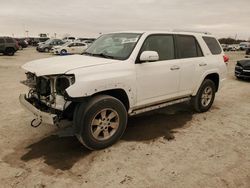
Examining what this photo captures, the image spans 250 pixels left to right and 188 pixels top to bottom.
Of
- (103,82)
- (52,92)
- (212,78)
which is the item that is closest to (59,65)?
(52,92)

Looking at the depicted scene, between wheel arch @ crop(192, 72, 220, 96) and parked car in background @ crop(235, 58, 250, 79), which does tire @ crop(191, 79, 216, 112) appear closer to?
wheel arch @ crop(192, 72, 220, 96)

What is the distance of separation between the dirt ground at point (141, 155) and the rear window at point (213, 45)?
1597 millimetres

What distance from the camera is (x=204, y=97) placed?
20.4ft

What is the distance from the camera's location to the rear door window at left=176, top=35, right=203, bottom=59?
537 centimetres

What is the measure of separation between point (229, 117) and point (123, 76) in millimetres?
3101

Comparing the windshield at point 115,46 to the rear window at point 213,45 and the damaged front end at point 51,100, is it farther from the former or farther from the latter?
the rear window at point 213,45

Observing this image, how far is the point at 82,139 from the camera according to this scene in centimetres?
387

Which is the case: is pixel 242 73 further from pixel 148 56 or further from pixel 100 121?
pixel 100 121

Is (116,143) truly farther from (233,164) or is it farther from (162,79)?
(233,164)

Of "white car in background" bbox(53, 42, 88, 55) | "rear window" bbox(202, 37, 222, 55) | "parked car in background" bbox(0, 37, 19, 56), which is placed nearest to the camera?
"rear window" bbox(202, 37, 222, 55)

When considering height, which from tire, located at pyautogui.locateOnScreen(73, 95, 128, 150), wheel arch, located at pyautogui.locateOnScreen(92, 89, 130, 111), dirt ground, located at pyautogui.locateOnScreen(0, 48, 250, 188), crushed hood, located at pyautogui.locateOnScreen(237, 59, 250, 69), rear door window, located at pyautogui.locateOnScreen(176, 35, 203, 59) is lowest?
dirt ground, located at pyautogui.locateOnScreen(0, 48, 250, 188)

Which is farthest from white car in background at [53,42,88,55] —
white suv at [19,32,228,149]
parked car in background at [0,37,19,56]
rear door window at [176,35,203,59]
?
white suv at [19,32,228,149]

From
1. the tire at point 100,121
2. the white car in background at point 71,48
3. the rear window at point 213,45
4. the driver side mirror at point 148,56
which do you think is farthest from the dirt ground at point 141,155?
the white car in background at point 71,48

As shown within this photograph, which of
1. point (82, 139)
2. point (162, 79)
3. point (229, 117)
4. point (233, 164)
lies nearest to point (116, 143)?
point (82, 139)
